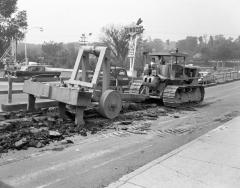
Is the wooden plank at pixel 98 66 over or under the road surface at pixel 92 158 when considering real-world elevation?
over

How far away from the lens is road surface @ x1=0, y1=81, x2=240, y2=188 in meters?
5.39

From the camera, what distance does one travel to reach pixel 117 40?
57.2 meters

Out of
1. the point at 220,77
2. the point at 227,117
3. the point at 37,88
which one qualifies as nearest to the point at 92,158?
the point at 37,88

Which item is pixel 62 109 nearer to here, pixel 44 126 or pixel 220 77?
pixel 44 126

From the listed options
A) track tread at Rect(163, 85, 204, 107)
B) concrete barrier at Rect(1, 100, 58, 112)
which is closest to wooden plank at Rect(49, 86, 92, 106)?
concrete barrier at Rect(1, 100, 58, 112)

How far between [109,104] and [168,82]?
5.39 meters

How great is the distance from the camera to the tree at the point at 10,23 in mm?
59728

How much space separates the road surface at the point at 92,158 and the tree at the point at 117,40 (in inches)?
1799

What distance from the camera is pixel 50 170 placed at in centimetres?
577

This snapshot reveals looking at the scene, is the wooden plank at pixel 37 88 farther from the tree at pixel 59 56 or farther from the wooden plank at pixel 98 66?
the tree at pixel 59 56

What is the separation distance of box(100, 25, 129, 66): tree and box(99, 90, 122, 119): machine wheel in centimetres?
4392

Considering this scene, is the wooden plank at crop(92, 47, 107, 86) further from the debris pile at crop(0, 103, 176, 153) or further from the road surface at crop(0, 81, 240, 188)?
the road surface at crop(0, 81, 240, 188)

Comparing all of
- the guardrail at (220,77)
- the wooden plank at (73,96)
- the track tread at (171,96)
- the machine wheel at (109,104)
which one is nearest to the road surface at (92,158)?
the machine wheel at (109,104)

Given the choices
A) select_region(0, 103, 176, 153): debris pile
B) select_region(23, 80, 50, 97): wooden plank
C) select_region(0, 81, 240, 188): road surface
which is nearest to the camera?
select_region(0, 81, 240, 188): road surface
